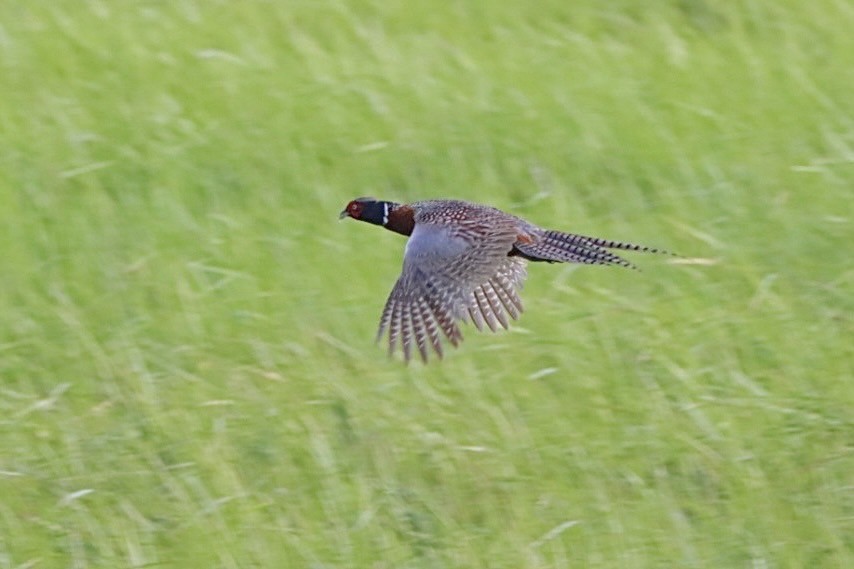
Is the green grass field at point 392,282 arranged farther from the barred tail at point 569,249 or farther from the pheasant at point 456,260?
the barred tail at point 569,249

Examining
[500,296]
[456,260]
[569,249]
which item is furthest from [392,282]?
[569,249]

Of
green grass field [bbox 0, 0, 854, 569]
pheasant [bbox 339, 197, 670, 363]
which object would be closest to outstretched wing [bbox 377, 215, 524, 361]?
pheasant [bbox 339, 197, 670, 363]

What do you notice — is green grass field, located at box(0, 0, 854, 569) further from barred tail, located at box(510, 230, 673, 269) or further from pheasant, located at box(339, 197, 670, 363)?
barred tail, located at box(510, 230, 673, 269)

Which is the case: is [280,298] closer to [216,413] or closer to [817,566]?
[216,413]

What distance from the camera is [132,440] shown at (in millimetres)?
6195

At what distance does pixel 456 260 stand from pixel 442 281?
0.41 ft

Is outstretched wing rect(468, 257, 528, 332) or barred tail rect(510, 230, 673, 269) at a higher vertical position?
barred tail rect(510, 230, 673, 269)

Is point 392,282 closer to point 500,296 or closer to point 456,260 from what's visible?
point 500,296

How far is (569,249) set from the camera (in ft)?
20.7

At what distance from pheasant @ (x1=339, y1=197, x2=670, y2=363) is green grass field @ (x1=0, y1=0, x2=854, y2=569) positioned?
0.21m

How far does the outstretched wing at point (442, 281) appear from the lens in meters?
6.00

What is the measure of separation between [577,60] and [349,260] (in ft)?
6.58

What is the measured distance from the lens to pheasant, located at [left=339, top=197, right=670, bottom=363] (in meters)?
6.03

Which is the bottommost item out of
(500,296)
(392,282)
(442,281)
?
(392,282)
